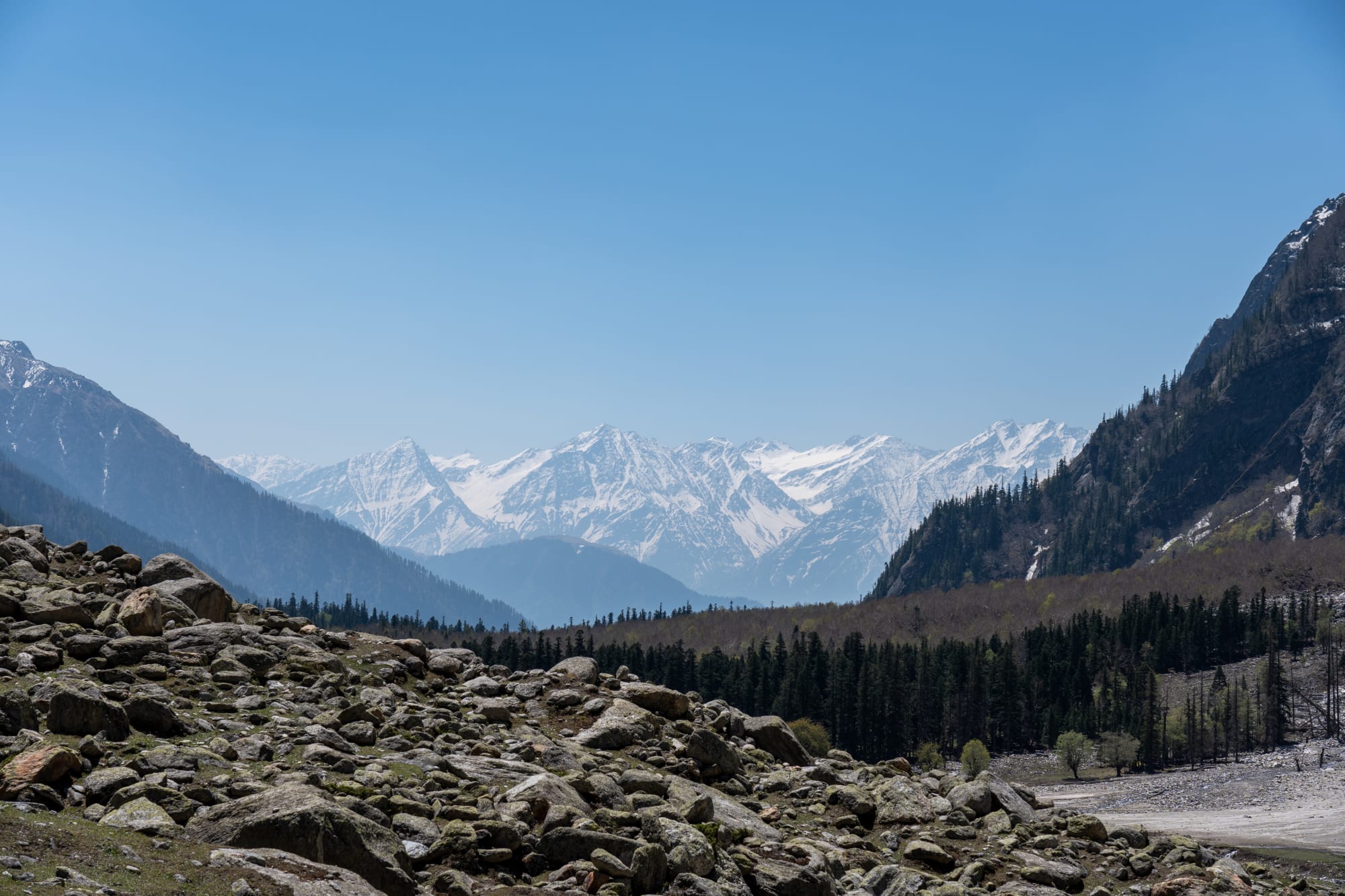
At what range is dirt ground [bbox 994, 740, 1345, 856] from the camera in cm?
9906

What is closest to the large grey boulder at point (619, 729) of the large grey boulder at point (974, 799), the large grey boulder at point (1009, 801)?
the large grey boulder at point (974, 799)

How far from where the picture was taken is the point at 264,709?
91.7 ft

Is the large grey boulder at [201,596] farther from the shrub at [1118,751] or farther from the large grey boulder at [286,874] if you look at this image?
the shrub at [1118,751]

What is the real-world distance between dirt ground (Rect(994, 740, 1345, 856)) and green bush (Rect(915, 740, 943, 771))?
1056 cm

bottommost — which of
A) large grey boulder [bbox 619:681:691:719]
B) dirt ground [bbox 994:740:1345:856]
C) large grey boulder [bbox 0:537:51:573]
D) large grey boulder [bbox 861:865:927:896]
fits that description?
dirt ground [bbox 994:740:1345:856]

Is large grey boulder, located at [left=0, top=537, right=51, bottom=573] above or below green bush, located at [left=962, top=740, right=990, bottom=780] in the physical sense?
above

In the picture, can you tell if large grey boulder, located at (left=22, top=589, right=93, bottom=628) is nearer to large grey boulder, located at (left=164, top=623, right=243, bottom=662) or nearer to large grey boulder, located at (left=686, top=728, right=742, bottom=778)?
large grey boulder, located at (left=164, top=623, right=243, bottom=662)

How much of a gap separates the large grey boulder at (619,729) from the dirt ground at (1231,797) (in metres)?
67.2

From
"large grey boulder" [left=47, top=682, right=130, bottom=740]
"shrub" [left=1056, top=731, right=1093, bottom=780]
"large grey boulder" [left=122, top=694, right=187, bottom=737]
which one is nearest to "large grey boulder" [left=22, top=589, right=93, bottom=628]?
"large grey boulder" [left=122, top=694, right=187, bottom=737]

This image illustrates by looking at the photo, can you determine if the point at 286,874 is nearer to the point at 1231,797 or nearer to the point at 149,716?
the point at 149,716

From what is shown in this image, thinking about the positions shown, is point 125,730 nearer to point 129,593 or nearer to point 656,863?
point 129,593

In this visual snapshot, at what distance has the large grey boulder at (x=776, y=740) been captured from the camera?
41500mm

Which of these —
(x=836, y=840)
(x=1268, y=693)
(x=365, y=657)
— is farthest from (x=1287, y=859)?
(x=1268, y=693)

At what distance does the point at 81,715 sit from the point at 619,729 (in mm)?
16134
